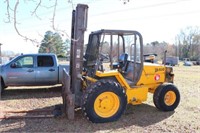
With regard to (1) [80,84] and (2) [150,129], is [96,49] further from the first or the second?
(2) [150,129]

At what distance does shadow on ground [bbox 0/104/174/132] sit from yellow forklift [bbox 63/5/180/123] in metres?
0.27

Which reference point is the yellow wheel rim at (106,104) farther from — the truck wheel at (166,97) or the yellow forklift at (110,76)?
the truck wheel at (166,97)

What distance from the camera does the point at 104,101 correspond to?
7086 millimetres

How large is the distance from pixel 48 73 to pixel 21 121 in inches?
196

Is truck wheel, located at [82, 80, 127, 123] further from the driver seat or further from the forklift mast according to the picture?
the driver seat

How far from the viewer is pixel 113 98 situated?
719 cm

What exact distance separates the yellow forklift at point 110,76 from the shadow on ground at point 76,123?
0.27m

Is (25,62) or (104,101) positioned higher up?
(25,62)

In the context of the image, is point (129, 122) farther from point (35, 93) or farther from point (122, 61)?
point (35, 93)

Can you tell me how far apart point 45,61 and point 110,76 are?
547cm

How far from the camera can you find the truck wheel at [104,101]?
6.82 m

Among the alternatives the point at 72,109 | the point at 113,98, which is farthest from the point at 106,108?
the point at 72,109

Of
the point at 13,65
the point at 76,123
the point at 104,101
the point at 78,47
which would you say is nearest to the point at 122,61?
the point at 78,47

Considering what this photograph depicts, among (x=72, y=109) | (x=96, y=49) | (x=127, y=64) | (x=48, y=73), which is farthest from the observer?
(x=48, y=73)
